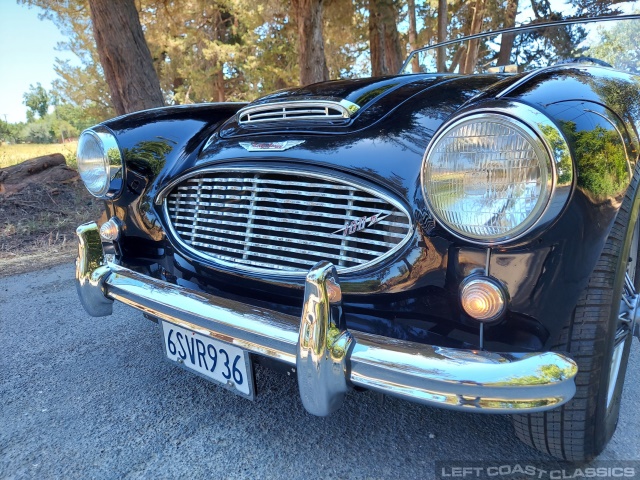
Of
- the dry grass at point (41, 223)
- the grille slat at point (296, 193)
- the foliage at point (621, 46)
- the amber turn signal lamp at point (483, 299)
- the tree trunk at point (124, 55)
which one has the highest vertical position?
the tree trunk at point (124, 55)

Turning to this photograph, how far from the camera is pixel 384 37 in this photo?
9664 mm

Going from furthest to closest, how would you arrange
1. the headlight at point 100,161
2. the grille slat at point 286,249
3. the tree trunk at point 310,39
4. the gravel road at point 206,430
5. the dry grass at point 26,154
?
the dry grass at point 26,154
the tree trunk at point 310,39
the headlight at point 100,161
the gravel road at point 206,430
the grille slat at point 286,249

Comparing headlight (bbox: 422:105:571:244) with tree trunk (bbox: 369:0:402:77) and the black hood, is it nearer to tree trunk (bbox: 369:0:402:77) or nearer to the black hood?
the black hood

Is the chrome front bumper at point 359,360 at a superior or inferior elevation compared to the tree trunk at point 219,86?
inferior

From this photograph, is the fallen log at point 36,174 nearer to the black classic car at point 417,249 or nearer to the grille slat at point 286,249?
the black classic car at point 417,249

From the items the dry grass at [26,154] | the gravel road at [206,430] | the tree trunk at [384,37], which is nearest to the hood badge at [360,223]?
the gravel road at [206,430]

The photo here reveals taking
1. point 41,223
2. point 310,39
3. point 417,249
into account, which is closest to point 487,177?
point 417,249

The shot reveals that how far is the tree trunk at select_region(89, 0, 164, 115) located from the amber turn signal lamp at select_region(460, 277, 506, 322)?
5.59 metres

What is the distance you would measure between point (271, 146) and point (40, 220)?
4.99 metres

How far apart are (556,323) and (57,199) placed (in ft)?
21.4

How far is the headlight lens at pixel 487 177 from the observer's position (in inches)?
44.0

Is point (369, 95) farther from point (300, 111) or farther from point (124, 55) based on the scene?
point (124, 55)

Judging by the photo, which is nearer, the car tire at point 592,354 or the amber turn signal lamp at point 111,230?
the car tire at point 592,354

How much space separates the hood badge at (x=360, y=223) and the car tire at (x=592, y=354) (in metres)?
0.57
